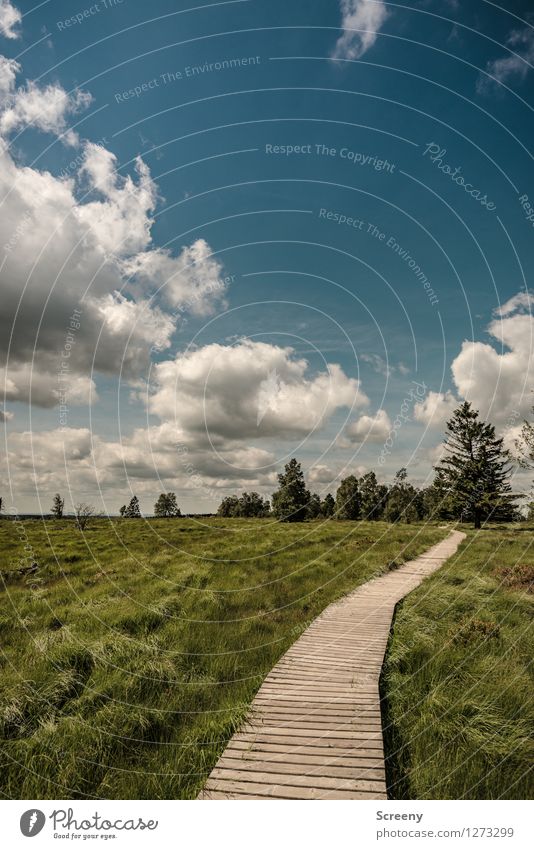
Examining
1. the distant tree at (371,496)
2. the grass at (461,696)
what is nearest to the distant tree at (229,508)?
the distant tree at (371,496)

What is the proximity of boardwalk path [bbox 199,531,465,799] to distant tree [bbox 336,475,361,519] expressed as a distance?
94767 mm

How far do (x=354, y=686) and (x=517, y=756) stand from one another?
299 centimetres

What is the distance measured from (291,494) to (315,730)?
74928mm

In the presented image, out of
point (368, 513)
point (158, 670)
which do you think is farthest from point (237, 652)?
point (368, 513)

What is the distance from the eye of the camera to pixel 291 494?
81438 mm

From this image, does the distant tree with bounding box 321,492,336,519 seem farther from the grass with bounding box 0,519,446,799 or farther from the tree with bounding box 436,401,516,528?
the grass with bounding box 0,519,446,799

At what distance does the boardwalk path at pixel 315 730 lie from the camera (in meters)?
5.80

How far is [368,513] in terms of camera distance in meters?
104

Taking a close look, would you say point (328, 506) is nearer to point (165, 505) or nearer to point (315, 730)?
point (165, 505)

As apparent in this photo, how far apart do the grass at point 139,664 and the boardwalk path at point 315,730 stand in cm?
38

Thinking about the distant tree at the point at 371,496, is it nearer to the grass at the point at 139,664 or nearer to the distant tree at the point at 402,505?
the distant tree at the point at 402,505

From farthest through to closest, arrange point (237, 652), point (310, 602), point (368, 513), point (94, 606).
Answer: point (368, 513) < point (310, 602) < point (94, 606) < point (237, 652)
